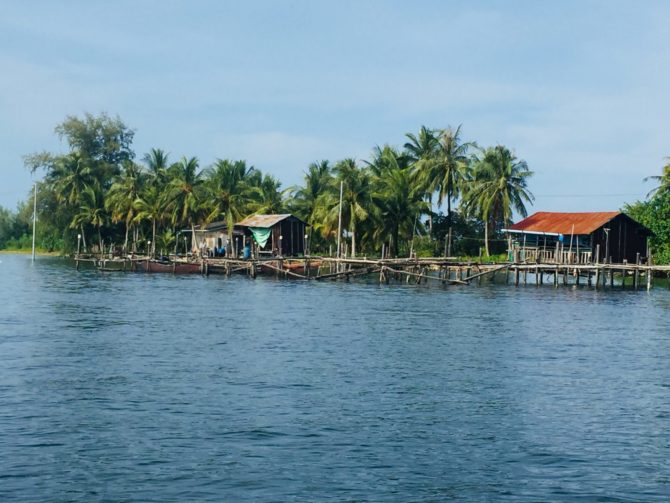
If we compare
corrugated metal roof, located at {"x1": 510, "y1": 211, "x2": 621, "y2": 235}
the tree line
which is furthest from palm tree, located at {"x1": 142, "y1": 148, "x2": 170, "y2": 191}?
corrugated metal roof, located at {"x1": 510, "y1": 211, "x2": 621, "y2": 235}

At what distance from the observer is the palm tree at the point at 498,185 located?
72.2 metres

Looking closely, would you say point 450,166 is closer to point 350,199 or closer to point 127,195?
point 350,199

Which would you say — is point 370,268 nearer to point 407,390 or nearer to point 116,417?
point 407,390

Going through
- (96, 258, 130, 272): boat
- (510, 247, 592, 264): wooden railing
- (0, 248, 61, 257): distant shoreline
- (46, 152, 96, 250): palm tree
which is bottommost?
(96, 258, 130, 272): boat

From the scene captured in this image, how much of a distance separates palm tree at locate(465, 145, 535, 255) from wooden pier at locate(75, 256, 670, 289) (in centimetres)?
Result: 538

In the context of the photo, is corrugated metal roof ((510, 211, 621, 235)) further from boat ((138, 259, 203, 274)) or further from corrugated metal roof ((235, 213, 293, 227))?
boat ((138, 259, 203, 274))

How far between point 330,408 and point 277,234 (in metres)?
52.5

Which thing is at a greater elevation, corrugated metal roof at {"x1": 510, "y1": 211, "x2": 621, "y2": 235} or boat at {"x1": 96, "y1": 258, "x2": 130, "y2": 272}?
corrugated metal roof at {"x1": 510, "y1": 211, "x2": 621, "y2": 235}

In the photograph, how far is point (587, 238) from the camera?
6397cm

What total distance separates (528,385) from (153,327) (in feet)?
50.7

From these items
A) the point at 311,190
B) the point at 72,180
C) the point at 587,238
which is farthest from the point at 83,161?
the point at 587,238

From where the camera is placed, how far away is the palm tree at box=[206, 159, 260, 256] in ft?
251

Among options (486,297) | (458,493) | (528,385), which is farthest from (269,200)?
(458,493)

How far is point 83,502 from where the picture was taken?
12.3 metres
